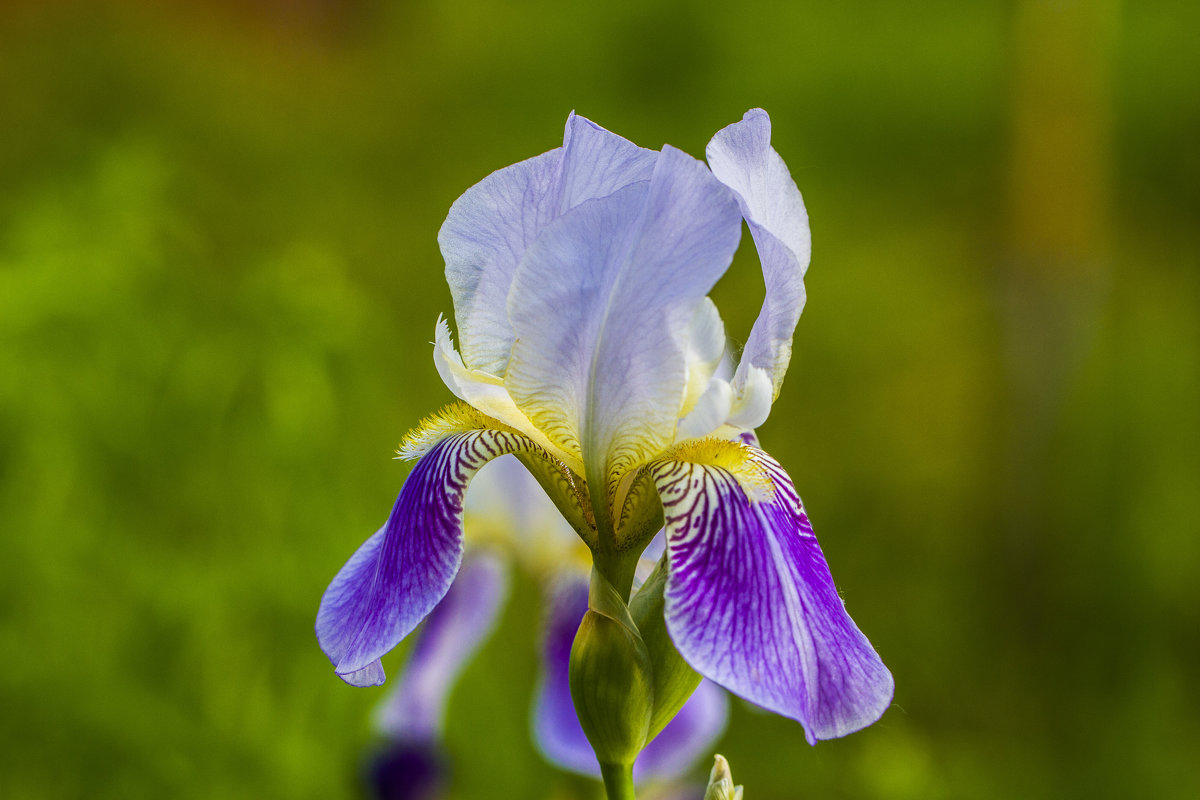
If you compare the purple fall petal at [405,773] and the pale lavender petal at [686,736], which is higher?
the pale lavender petal at [686,736]

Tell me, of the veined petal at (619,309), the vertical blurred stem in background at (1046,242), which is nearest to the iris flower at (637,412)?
the veined petal at (619,309)

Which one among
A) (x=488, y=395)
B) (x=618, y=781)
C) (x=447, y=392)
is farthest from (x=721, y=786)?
(x=447, y=392)

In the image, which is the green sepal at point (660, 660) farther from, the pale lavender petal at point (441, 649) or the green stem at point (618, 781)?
the pale lavender petal at point (441, 649)

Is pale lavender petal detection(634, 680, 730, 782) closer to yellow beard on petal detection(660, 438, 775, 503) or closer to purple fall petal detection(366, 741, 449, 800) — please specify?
purple fall petal detection(366, 741, 449, 800)

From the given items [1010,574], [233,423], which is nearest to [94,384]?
[233,423]

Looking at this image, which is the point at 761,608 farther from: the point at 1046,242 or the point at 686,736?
the point at 1046,242

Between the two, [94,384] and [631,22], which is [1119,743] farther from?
[631,22]

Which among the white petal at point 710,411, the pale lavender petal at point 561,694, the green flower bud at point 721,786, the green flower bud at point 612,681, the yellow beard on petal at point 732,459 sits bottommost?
the pale lavender petal at point 561,694
